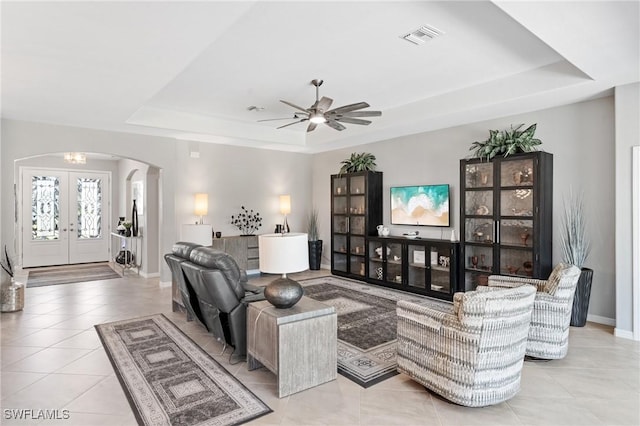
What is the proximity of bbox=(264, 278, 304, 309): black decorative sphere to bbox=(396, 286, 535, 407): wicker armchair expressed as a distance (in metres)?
1.04

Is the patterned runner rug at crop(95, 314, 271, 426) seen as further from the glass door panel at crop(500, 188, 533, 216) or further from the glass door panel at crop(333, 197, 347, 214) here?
the glass door panel at crop(333, 197, 347, 214)

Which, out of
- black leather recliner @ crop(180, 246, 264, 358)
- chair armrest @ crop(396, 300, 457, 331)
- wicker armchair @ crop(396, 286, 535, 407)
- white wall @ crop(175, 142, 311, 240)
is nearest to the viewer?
wicker armchair @ crop(396, 286, 535, 407)

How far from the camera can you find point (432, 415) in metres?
2.53

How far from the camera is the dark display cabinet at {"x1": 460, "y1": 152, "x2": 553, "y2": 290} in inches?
185

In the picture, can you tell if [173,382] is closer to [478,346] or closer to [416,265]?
[478,346]

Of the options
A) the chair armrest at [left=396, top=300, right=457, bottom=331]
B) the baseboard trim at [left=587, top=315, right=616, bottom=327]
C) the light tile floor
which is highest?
the chair armrest at [left=396, top=300, right=457, bottom=331]

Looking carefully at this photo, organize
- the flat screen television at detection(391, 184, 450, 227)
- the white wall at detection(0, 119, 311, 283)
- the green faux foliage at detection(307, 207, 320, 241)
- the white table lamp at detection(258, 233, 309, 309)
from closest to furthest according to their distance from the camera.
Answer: the white table lamp at detection(258, 233, 309, 309) → the white wall at detection(0, 119, 311, 283) → the flat screen television at detection(391, 184, 450, 227) → the green faux foliage at detection(307, 207, 320, 241)

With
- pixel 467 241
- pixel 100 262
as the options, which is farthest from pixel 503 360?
pixel 100 262

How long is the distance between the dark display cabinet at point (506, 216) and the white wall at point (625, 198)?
78 cm

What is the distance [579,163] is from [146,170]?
25.0ft

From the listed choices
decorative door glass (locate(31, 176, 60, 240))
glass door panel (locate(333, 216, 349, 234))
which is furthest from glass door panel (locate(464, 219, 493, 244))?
decorative door glass (locate(31, 176, 60, 240))

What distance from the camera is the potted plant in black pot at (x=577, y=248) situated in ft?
14.1

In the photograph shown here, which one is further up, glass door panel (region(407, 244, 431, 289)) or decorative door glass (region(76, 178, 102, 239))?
decorative door glass (region(76, 178, 102, 239))

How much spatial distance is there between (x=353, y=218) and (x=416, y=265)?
68.1 inches
